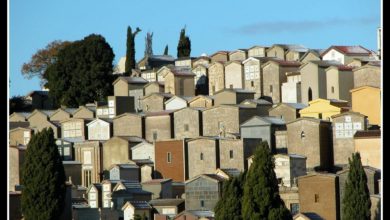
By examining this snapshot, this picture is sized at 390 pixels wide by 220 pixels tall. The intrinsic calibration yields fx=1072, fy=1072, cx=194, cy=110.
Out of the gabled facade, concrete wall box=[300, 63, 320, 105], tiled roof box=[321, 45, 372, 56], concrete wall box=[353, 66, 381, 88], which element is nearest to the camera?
concrete wall box=[353, 66, 381, 88]

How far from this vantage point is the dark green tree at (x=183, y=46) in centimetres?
4913

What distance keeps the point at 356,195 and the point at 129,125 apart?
40.6 feet

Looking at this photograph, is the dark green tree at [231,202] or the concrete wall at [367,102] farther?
the concrete wall at [367,102]

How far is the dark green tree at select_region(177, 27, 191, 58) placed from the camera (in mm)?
49128

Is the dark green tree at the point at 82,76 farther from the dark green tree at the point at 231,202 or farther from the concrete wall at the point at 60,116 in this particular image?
the dark green tree at the point at 231,202

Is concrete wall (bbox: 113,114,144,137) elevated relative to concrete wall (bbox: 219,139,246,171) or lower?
elevated

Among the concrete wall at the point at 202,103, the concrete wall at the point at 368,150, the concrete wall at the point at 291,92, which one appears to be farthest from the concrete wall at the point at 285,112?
the concrete wall at the point at 368,150

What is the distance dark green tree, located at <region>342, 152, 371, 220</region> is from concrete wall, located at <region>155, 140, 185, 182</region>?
24.8 ft

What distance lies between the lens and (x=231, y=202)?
25.0 metres

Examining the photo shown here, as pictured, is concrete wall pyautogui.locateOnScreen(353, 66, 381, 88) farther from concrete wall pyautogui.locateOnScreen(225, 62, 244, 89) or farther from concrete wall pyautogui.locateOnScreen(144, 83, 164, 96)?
concrete wall pyautogui.locateOnScreen(144, 83, 164, 96)

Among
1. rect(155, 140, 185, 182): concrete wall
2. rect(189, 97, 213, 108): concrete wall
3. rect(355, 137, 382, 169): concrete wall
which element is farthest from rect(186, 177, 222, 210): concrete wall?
rect(189, 97, 213, 108): concrete wall

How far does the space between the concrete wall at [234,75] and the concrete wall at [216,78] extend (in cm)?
18

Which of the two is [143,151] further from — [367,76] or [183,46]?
[183,46]
